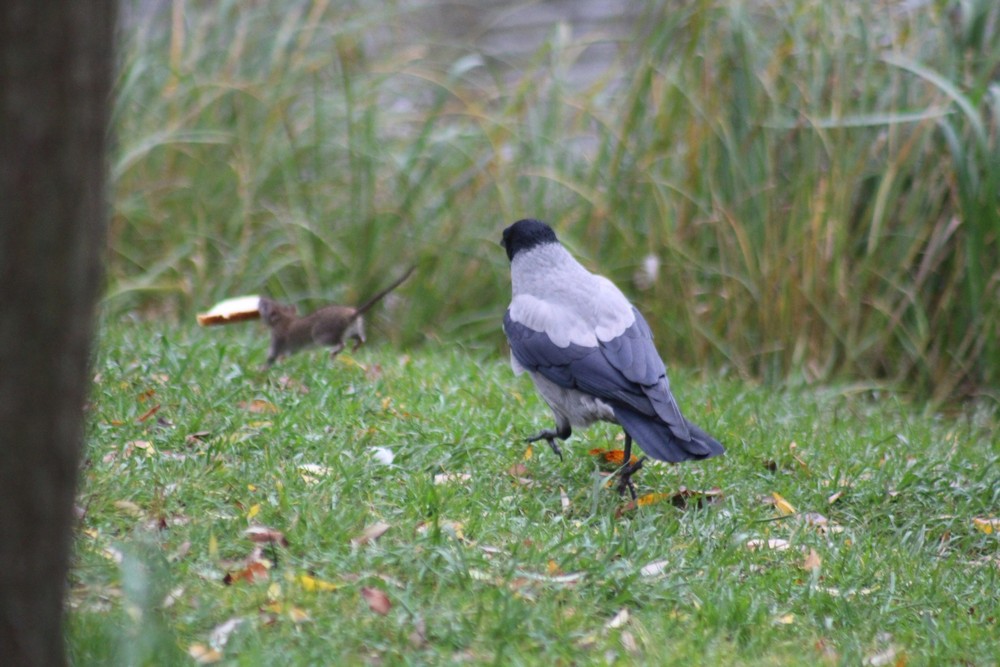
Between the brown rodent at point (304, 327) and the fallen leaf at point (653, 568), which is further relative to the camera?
the brown rodent at point (304, 327)

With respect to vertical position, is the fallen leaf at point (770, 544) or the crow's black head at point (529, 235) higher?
the crow's black head at point (529, 235)

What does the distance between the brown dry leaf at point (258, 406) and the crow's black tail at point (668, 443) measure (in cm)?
166

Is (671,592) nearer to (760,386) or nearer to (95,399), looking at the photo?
(95,399)

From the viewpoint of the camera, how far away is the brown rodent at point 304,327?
17.8 feet

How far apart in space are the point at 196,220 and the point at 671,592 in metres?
5.42

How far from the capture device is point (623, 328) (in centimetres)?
453

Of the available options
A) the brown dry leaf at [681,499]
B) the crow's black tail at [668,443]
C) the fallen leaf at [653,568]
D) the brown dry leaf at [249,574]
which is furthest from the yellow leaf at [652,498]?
the brown dry leaf at [249,574]

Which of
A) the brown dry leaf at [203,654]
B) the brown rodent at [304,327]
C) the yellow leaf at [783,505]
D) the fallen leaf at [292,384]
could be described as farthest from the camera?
the brown rodent at [304,327]

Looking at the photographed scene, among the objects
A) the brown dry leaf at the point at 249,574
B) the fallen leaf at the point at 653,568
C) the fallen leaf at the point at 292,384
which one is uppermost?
the brown dry leaf at the point at 249,574

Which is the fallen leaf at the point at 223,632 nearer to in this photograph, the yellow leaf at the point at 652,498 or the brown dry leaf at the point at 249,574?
the brown dry leaf at the point at 249,574

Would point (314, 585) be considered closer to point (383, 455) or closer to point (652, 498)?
point (383, 455)

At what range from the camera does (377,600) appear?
Result: 127 inches

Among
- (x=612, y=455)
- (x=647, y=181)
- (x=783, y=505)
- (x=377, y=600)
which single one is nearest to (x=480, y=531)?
(x=377, y=600)

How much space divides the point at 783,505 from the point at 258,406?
91.0 inches
